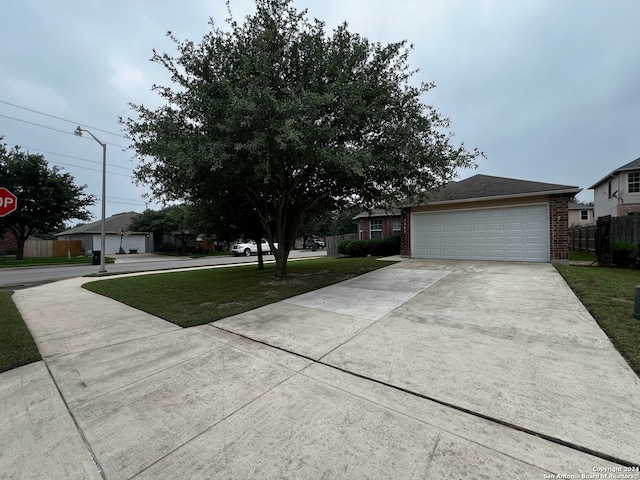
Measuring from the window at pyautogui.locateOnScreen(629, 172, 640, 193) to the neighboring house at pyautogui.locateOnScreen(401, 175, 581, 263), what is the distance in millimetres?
10963

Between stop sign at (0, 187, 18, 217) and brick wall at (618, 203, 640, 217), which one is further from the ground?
brick wall at (618, 203, 640, 217)

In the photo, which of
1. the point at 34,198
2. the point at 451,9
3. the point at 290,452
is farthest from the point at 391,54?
the point at 34,198

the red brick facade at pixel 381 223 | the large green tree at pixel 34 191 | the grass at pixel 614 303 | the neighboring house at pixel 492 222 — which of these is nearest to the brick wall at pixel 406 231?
the neighboring house at pixel 492 222

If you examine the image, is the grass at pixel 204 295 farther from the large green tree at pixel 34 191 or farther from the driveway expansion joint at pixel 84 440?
the large green tree at pixel 34 191

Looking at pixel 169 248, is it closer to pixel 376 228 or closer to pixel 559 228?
pixel 376 228

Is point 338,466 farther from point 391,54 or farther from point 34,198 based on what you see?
point 34,198

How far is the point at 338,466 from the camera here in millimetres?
1761

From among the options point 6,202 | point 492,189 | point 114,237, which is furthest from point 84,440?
point 114,237

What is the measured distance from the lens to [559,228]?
10.3 m

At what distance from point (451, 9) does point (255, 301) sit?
31.8 feet

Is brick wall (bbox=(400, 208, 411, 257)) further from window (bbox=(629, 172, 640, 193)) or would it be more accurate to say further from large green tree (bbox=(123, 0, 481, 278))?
window (bbox=(629, 172, 640, 193))

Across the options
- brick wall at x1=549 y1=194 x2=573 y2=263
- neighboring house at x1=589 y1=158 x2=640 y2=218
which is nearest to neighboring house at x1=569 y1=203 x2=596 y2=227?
neighboring house at x1=589 y1=158 x2=640 y2=218

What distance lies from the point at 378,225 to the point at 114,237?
97.2ft

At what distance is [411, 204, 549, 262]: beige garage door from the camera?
10805mm
